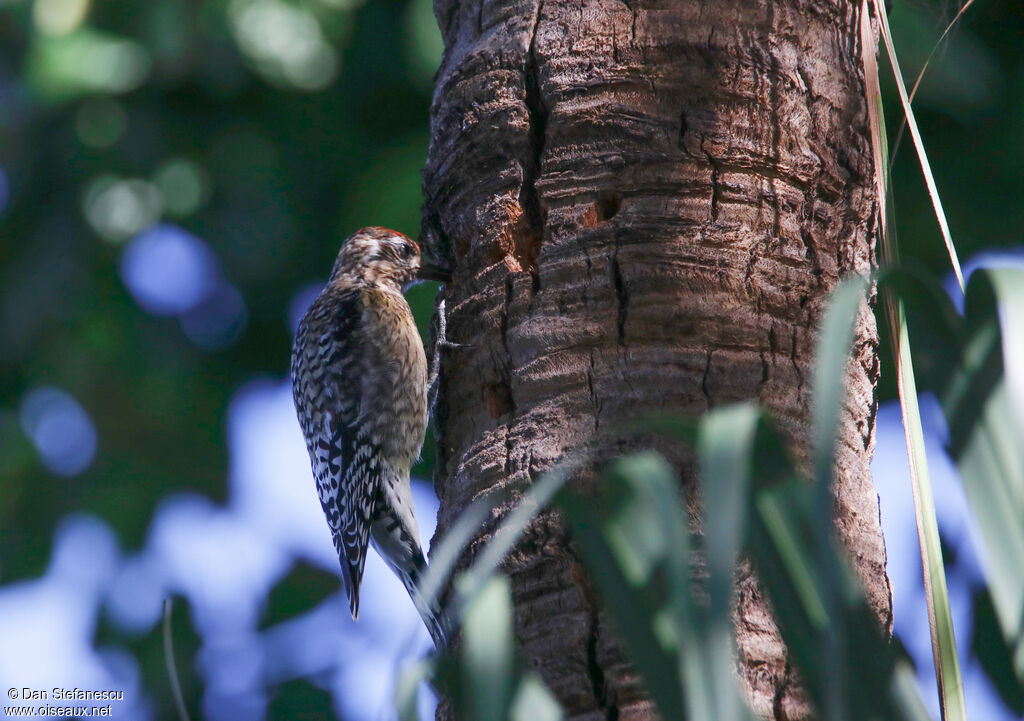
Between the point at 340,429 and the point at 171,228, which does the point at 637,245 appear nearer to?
the point at 340,429

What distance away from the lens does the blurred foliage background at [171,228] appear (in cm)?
554

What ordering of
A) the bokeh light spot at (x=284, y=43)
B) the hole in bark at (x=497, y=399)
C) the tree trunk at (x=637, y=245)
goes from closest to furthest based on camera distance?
the tree trunk at (x=637, y=245)
the hole in bark at (x=497, y=399)
the bokeh light spot at (x=284, y=43)

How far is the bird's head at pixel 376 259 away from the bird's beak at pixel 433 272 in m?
0.54

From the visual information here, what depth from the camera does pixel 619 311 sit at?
7.43 feet

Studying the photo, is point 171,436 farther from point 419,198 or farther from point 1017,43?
point 1017,43

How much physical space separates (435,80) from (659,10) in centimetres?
73

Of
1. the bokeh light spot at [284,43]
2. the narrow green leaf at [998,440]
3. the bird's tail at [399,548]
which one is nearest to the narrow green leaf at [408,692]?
the narrow green leaf at [998,440]

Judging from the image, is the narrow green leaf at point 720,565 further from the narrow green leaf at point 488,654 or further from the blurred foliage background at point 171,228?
the blurred foliage background at point 171,228

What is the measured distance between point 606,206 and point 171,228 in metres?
4.29

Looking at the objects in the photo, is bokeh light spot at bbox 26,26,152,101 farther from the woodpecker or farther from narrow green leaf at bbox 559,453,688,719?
narrow green leaf at bbox 559,453,688,719

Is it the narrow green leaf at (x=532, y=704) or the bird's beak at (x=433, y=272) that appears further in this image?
the bird's beak at (x=433, y=272)

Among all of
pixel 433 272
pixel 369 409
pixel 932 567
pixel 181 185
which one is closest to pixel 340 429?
pixel 369 409

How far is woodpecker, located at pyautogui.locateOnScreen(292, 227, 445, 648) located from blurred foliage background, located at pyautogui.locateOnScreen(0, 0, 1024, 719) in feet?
3.84

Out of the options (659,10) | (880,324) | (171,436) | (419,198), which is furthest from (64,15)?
(880,324)
